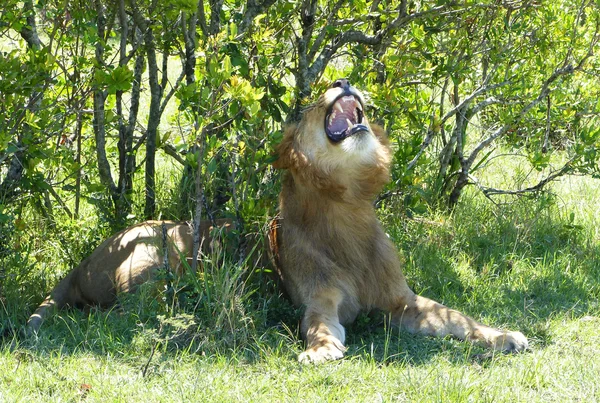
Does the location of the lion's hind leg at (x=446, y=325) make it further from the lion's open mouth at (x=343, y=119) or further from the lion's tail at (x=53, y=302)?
Answer: the lion's tail at (x=53, y=302)

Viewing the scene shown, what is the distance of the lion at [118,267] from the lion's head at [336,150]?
70 centimetres

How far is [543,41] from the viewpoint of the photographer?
6.79 m

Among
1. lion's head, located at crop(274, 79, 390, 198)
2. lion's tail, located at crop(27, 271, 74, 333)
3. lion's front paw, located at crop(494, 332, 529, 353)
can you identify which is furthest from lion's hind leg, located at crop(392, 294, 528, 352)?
lion's tail, located at crop(27, 271, 74, 333)

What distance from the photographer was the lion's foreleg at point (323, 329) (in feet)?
15.0

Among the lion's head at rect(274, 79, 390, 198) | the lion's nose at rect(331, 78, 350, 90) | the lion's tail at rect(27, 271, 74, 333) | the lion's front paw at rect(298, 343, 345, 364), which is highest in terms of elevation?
the lion's nose at rect(331, 78, 350, 90)

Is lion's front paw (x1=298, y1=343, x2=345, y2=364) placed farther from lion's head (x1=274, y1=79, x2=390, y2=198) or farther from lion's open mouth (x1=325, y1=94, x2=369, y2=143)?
lion's open mouth (x1=325, y1=94, x2=369, y2=143)

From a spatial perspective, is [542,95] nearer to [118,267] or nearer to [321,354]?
[321,354]

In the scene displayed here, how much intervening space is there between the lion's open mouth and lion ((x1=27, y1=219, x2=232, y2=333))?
920 millimetres

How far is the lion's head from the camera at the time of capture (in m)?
5.21

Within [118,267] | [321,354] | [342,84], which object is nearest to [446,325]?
[321,354]

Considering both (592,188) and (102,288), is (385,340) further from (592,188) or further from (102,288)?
(592,188)

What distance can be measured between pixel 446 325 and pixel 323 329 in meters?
0.75

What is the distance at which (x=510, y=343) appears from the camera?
4816mm

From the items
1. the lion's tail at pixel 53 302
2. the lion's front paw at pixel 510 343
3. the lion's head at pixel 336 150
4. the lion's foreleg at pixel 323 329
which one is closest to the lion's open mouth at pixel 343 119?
the lion's head at pixel 336 150
